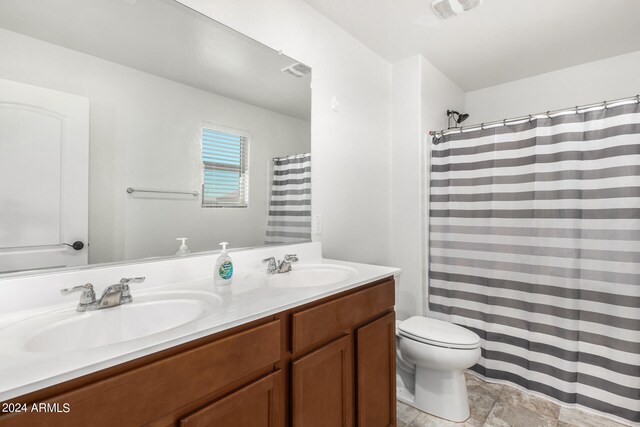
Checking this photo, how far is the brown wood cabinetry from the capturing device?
24.1 inches

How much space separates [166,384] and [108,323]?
321mm

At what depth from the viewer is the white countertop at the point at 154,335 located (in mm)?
550

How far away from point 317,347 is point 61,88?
1.22 metres

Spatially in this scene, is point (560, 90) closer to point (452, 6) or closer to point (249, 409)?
point (452, 6)

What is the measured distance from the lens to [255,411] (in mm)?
881

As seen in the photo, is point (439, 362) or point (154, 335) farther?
point (439, 362)

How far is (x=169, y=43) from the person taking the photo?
50.3 inches

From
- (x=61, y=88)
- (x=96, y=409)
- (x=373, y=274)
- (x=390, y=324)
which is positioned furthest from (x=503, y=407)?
(x=61, y=88)

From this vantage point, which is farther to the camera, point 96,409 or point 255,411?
point 255,411

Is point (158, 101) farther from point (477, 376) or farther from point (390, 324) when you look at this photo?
point (477, 376)

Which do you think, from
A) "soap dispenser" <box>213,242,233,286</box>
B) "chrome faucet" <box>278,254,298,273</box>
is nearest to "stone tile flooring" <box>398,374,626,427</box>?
"chrome faucet" <box>278,254,298,273</box>

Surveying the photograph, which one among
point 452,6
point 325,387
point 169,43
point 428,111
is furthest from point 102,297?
point 428,111

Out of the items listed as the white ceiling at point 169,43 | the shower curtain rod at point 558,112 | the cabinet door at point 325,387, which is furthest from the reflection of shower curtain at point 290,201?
the shower curtain rod at point 558,112

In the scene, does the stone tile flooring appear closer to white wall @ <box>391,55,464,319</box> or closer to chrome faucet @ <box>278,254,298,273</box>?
white wall @ <box>391,55,464,319</box>
